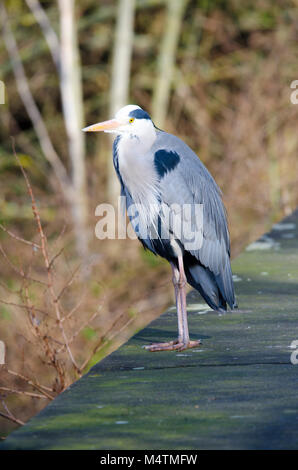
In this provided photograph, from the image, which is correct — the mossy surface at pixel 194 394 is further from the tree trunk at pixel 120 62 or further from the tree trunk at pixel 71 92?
the tree trunk at pixel 120 62

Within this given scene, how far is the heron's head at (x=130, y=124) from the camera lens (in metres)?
4.76

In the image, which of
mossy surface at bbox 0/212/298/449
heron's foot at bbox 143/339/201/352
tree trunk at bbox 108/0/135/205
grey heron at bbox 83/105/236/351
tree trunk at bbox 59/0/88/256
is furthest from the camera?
tree trunk at bbox 108/0/135/205

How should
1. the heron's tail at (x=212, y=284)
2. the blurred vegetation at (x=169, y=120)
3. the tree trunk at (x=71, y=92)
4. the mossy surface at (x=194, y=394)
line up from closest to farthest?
the mossy surface at (x=194, y=394), the heron's tail at (x=212, y=284), the blurred vegetation at (x=169, y=120), the tree trunk at (x=71, y=92)

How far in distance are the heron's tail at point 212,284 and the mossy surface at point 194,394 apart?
0.16 m

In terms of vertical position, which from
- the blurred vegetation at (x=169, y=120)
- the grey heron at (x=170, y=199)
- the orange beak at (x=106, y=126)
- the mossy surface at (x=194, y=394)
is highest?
the blurred vegetation at (x=169, y=120)

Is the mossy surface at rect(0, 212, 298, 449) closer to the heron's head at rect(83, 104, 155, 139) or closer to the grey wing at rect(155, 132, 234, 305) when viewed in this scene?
the grey wing at rect(155, 132, 234, 305)

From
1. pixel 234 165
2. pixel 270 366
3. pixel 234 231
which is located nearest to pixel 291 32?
pixel 234 165

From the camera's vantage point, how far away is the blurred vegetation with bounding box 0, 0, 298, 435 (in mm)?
11508

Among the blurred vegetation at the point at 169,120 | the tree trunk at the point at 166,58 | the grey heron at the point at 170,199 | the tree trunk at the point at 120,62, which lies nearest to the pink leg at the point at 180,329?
the grey heron at the point at 170,199

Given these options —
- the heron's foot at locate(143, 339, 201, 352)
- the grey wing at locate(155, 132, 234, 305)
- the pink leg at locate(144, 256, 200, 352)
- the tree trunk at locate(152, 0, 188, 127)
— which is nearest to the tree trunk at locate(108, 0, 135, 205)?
the tree trunk at locate(152, 0, 188, 127)

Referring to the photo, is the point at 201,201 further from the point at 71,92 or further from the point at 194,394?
the point at 71,92

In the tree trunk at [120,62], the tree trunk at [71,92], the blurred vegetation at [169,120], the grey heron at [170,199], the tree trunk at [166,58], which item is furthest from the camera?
the tree trunk at [166,58]

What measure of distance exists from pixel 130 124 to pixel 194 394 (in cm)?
177
